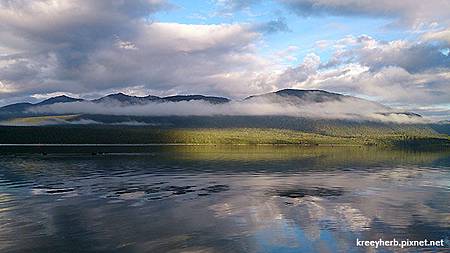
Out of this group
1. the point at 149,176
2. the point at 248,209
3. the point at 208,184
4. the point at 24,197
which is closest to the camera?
the point at 248,209

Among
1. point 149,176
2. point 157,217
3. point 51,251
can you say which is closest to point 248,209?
point 157,217

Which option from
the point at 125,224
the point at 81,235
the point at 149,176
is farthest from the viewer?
the point at 149,176

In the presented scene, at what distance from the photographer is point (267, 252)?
27938 millimetres

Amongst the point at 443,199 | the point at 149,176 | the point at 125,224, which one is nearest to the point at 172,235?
the point at 125,224

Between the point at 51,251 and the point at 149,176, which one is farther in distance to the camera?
the point at 149,176

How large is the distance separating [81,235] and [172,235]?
22.7 feet

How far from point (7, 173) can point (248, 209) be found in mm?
53399

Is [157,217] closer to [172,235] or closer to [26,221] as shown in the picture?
[172,235]

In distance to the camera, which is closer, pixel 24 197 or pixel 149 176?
pixel 24 197

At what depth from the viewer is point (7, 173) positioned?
75562mm

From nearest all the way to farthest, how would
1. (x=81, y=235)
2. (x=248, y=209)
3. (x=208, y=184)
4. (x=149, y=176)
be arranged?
1. (x=81, y=235)
2. (x=248, y=209)
3. (x=208, y=184)
4. (x=149, y=176)

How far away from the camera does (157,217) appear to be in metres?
38.5

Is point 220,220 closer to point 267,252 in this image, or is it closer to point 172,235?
point 172,235

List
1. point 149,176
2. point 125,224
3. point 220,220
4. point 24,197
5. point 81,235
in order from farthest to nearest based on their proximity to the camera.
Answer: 1. point 149,176
2. point 24,197
3. point 220,220
4. point 125,224
5. point 81,235
